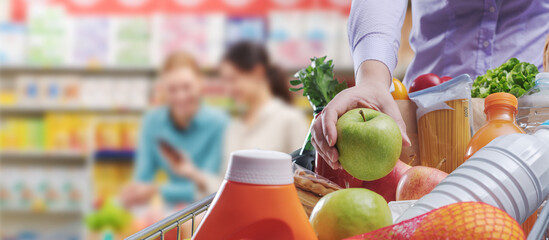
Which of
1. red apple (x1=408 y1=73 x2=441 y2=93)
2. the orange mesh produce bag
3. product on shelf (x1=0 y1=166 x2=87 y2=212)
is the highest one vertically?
red apple (x1=408 y1=73 x2=441 y2=93)

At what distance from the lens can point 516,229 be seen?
540mm

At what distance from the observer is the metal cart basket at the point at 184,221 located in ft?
1.83

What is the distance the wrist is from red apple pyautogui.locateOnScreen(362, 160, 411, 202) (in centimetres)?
14

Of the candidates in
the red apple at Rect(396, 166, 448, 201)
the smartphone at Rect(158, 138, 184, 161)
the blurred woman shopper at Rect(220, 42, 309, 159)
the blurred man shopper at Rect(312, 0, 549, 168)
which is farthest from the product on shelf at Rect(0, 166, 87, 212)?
the red apple at Rect(396, 166, 448, 201)

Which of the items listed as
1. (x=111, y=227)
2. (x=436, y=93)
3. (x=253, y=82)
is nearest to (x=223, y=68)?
(x=253, y=82)

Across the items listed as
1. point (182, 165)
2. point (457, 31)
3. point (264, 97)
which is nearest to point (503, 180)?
point (457, 31)

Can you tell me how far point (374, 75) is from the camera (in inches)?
38.9

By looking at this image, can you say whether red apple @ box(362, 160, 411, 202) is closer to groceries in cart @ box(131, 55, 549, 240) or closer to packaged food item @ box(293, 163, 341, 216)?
groceries in cart @ box(131, 55, 549, 240)

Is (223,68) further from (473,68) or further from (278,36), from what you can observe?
(473,68)

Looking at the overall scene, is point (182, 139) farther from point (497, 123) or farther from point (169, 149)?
point (497, 123)

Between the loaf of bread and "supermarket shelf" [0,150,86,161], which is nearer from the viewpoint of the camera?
the loaf of bread

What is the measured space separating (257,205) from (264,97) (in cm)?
361

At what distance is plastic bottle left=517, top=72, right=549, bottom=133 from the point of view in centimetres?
89

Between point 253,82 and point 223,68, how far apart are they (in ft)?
0.96
